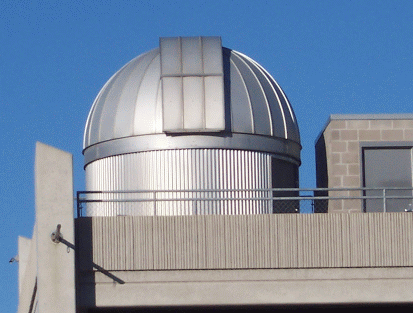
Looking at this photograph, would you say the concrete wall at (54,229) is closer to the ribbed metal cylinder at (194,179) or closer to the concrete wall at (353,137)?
the ribbed metal cylinder at (194,179)

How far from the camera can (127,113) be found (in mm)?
24766

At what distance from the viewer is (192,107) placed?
24172mm

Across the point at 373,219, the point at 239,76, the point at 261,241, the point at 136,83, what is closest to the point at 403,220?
the point at 373,219

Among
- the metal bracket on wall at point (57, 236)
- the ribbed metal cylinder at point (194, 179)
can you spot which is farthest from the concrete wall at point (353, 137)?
the metal bracket on wall at point (57, 236)

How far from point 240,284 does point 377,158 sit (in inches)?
246

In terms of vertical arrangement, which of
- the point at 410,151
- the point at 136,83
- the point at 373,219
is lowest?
the point at 373,219

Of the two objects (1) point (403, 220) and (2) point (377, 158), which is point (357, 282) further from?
(2) point (377, 158)

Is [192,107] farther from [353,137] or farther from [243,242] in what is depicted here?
[243,242]

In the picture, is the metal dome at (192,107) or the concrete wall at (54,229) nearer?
the concrete wall at (54,229)

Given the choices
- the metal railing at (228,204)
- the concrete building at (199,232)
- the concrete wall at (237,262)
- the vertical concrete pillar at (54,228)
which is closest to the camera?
the vertical concrete pillar at (54,228)

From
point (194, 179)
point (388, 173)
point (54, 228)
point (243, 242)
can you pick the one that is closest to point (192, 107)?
point (194, 179)

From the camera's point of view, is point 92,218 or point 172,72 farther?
point 172,72

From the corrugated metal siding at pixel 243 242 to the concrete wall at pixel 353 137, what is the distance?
3.60 metres

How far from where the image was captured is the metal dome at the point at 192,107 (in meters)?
24.2
